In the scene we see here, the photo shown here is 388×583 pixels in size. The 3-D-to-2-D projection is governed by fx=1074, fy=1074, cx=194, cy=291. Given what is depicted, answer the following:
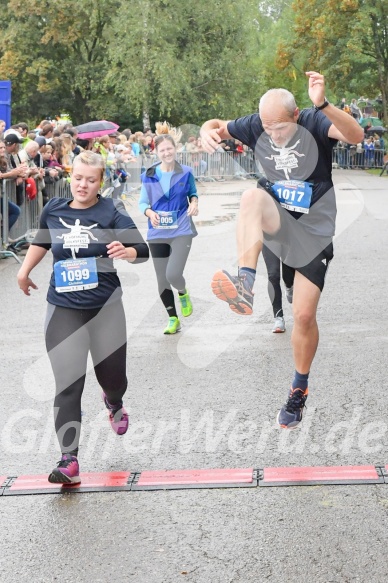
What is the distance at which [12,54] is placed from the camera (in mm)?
53938

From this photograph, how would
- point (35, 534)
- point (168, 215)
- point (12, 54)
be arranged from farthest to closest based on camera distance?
1. point (12, 54)
2. point (168, 215)
3. point (35, 534)

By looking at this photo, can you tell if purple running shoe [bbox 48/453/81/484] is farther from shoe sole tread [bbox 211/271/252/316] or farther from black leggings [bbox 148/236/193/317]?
black leggings [bbox 148/236/193/317]

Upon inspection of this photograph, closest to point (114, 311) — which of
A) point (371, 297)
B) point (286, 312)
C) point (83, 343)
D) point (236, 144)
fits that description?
point (83, 343)

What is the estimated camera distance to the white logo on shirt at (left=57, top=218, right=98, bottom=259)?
18.9ft

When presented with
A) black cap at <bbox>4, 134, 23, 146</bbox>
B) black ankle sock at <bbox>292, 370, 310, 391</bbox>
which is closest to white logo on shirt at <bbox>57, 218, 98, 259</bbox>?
black ankle sock at <bbox>292, 370, 310, 391</bbox>

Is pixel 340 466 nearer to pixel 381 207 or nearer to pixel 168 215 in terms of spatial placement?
pixel 168 215

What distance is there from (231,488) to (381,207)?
19053mm

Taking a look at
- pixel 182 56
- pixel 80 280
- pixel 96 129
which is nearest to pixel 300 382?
pixel 80 280

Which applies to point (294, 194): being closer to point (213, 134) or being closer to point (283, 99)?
point (283, 99)

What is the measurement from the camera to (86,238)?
578 centimetres

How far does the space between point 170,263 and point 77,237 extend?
4.20 m

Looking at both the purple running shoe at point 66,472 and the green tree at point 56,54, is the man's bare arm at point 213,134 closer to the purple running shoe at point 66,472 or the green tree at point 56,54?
the purple running shoe at point 66,472

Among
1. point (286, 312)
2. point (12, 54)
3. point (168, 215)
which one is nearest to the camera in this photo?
point (168, 215)

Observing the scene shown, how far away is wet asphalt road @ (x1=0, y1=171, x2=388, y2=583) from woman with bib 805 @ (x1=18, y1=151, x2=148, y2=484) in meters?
0.56
